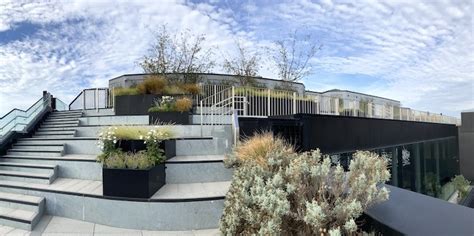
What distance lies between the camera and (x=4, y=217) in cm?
523

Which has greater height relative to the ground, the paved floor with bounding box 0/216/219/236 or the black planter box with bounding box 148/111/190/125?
the black planter box with bounding box 148/111/190/125

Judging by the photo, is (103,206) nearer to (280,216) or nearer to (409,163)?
(280,216)

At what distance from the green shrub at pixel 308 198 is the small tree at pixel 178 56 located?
40.9 ft

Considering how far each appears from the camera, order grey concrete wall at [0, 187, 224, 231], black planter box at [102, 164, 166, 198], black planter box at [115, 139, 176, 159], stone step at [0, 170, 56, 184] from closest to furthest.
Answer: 1. grey concrete wall at [0, 187, 224, 231]
2. black planter box at [102, 164, 166, 198]
3. black planter box at [115, 139, 176, 159]
4. stone step at [0, 170, 56, 184]

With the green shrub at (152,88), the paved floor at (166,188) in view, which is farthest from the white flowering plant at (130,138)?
the green shrub at (152,88)

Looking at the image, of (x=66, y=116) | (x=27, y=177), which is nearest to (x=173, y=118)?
(x=27, y=177)

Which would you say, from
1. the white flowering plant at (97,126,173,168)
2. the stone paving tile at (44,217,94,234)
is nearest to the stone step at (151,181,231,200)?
the white flowering plant at (97,126,173,168)

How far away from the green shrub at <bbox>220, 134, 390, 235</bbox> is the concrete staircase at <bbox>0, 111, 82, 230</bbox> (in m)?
3.93

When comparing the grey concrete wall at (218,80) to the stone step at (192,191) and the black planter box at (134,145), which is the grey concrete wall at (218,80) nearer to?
the black planter box at (134,145)

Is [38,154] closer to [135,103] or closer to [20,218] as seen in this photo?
[135,103]

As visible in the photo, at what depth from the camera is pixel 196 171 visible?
561 centimetres

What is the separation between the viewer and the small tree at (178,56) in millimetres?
15312

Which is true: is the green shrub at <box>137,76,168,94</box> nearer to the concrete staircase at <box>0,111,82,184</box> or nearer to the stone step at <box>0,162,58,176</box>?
the concrete staircase at <box>0,111,82,184</box>

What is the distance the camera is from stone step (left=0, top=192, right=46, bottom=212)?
531 centimetres
